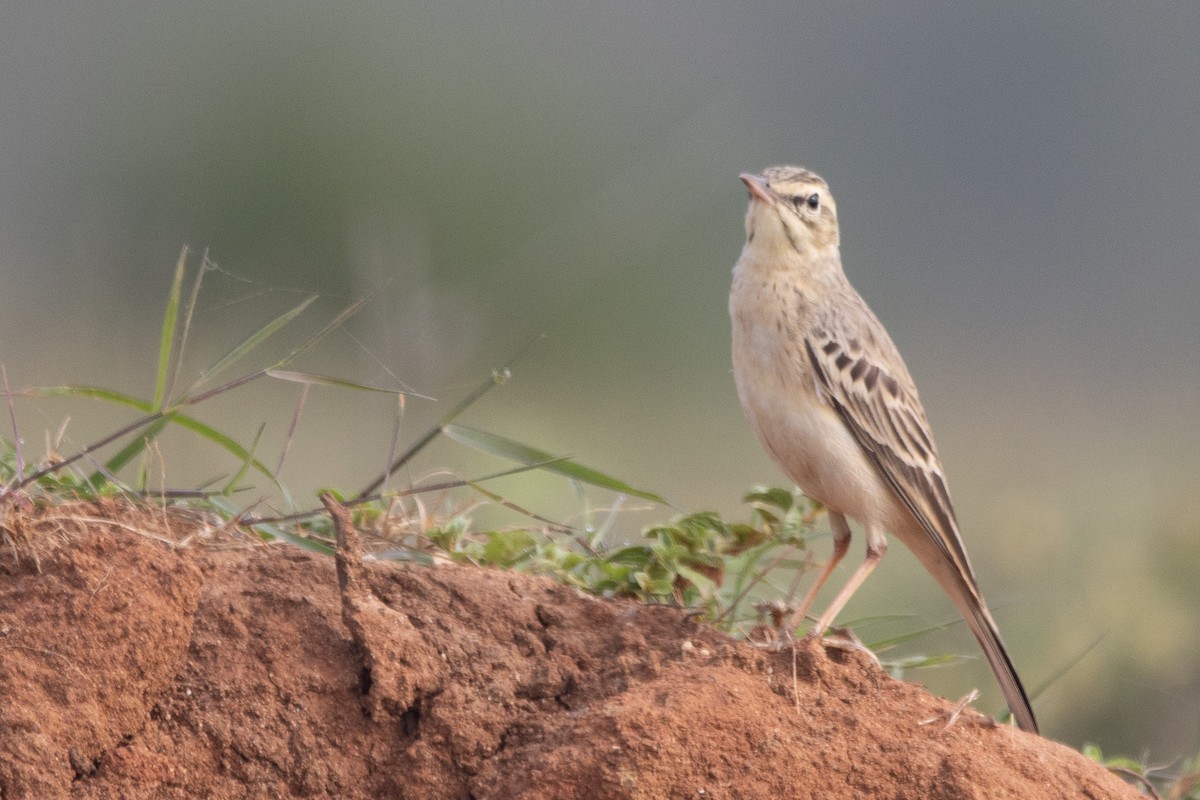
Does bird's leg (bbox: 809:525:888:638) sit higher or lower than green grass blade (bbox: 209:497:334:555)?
higher

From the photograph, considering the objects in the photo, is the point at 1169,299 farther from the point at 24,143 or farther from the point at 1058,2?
the point at 24,143

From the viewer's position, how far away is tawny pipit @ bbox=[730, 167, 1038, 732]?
5430 mm

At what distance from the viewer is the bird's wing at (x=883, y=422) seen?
18.3 feet

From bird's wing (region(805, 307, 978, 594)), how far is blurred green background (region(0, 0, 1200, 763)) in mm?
434

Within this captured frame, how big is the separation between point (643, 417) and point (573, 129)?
8.23 meters

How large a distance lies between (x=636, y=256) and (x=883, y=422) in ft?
47.6

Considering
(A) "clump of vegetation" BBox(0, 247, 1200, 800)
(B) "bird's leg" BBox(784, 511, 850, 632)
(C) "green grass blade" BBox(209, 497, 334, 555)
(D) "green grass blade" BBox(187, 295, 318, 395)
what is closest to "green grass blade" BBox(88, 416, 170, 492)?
(A) "clump of vegetation" BBox(0, 247, 1200, 800)

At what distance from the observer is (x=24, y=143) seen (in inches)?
864

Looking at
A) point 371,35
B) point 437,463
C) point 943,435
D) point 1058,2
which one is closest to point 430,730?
point 437,463

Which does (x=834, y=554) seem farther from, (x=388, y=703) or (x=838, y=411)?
(x=388, y=703)

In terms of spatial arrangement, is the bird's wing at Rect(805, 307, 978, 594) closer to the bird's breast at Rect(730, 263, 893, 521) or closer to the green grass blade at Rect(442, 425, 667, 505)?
the bird's breast at Rect(730, 263, 893, 521)

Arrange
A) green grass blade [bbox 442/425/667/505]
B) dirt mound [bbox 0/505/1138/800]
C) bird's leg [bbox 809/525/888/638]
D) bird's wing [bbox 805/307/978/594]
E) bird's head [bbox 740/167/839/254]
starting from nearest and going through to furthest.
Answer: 1. dirt mound [bbox 0/505/1138/800]
2. green grass blade [bbox 442/425/667/505]
3. bird's leg [bbox 809/525/888/638]
4. bird's wing [bbox 805/307/978/594]
5. bird's head [bbox 740/167/839/254]

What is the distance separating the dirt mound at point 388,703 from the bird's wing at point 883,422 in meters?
1.45

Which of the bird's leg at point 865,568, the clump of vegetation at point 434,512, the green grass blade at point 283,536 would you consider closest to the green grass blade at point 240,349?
the clump of vegetation at point 434,512
